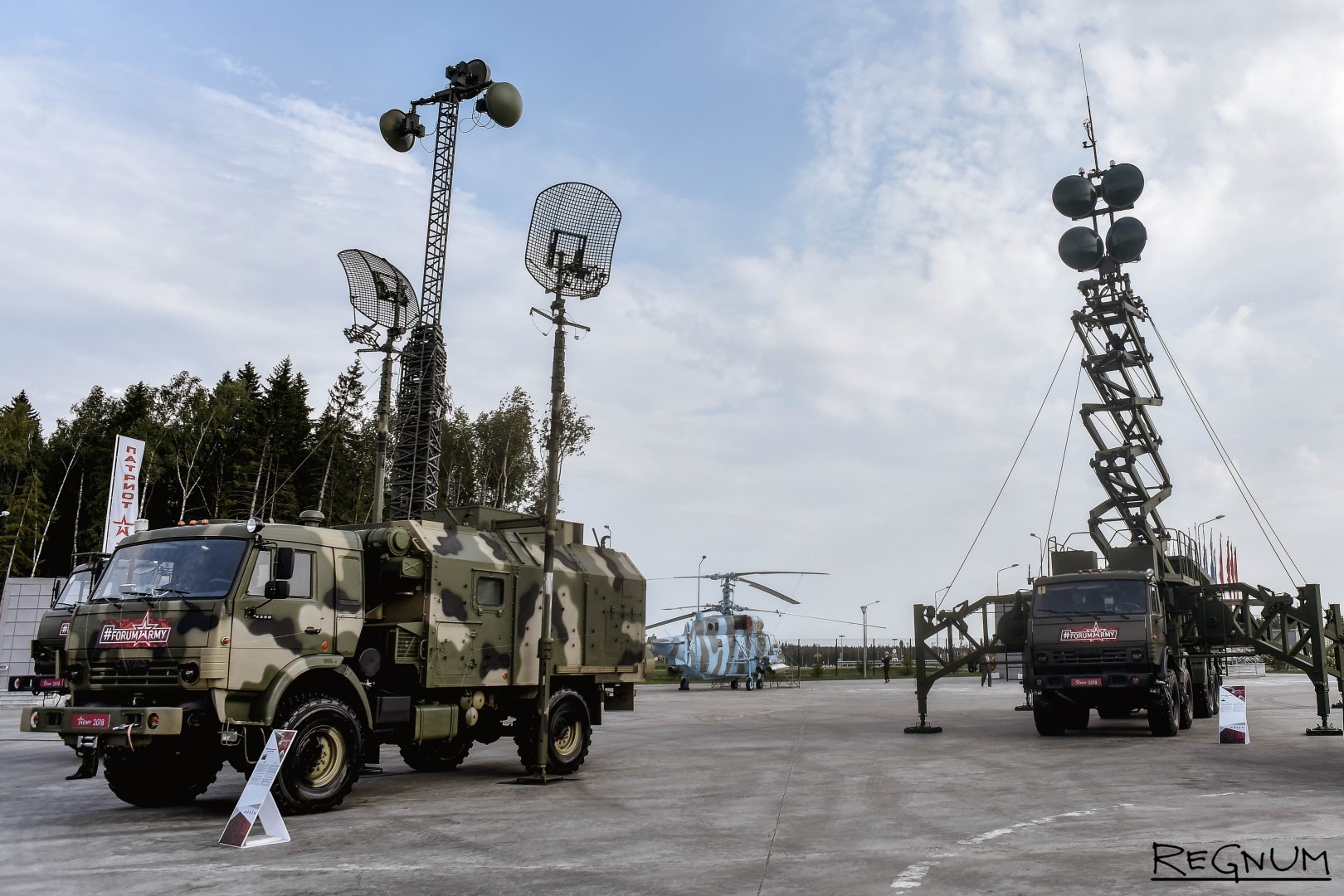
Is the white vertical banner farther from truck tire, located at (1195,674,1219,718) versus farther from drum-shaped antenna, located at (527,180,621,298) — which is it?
truck tire, located at (1195,674,1219,718)

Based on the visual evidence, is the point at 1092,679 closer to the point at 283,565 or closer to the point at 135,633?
the point at 283,565

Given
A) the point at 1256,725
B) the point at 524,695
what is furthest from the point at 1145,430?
the point at 524,695

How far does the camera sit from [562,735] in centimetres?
1349

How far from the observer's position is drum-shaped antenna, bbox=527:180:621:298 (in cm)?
1342

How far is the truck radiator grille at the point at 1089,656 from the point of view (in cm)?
1725

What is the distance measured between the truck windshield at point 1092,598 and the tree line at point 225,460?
32012 mm

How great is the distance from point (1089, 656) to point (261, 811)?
1387cm

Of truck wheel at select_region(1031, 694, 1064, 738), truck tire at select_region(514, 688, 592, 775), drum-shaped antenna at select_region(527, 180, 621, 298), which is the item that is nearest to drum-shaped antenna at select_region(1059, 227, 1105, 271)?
truck wheel at select_region(1031, 694, 1064, 738)

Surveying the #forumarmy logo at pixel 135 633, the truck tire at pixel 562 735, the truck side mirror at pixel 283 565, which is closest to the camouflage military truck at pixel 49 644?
the #forumarmy logo at pixel 135 633

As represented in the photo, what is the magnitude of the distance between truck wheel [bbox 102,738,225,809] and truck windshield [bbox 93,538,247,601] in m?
1.70

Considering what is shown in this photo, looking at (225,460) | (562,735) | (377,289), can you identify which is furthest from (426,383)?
(225,460)

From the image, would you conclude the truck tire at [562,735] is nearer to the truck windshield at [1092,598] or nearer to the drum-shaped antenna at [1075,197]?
the truck windshield at [1092,598]

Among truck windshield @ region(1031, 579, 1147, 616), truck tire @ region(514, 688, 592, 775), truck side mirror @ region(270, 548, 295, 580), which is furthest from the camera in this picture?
truck windshield @ region(1031, 579, 1147, 616)

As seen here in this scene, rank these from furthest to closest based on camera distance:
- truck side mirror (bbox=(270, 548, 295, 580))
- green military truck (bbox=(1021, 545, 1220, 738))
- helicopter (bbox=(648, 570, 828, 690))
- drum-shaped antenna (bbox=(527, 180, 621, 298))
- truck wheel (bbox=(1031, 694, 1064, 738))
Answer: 1. helicopter (bbox=(648, 570, 828, 690))
2. truck wheel (bbox=(1031, 694, 1064, 738))
3. green military truck (bbox=(1021, 545, 1220, 738))
4. drum-shaped antenna (bbox=(527, 180, 621, 298))
5. truck side mirror (bbox=(270, 548, 295, 580))
